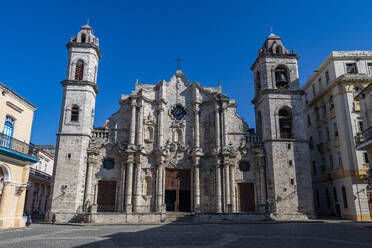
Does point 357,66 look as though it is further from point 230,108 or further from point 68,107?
point 68,107

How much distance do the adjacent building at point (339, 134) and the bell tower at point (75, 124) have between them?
23158mm

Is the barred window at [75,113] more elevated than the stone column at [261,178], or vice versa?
the barred window at [75,113]

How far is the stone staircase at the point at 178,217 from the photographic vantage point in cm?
2511

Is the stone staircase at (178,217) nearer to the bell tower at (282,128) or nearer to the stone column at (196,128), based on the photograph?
the stone column at (196,128)

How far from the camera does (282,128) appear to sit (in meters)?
29.7

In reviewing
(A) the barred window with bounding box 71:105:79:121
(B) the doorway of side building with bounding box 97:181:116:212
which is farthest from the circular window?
(A) the barred window with bounding box 71:105:79:121

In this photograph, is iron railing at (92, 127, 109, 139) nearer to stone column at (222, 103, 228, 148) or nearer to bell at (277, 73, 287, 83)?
stone column at (222, 103, 228, 148)

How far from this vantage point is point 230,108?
3144cm

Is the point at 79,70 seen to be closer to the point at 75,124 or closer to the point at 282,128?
the point at 75,124

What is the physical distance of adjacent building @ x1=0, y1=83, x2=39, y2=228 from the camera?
18328mm

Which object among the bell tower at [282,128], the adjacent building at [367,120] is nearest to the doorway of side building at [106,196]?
the bell tower at [282,128]

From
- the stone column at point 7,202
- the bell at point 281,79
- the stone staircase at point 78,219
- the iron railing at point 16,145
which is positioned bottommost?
the stone staircase at point 78,219

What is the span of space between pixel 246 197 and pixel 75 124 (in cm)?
1712

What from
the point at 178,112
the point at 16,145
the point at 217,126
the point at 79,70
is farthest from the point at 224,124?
the point at 16,145
